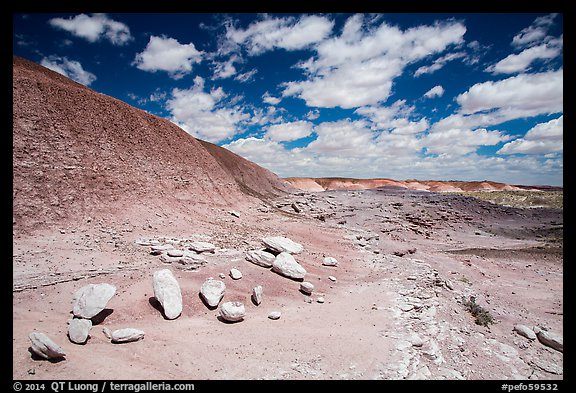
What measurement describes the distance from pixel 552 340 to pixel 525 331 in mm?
576

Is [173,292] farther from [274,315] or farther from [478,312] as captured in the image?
[478,312]

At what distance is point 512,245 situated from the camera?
20.1 metres

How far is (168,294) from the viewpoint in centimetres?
708

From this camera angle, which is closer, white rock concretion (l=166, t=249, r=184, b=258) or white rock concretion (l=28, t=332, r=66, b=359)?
white rock concretion (l=28, t=332, r=66, b=359)

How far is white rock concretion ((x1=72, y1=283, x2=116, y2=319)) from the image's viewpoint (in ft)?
19.9

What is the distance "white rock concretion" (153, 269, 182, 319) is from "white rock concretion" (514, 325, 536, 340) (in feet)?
29.3

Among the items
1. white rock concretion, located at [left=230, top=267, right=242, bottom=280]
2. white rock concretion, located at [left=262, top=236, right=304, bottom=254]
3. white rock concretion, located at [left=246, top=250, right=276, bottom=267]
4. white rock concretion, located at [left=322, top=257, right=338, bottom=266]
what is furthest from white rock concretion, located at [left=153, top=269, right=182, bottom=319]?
white rock concretion, located at [left=322, top=257, right=338, bottom=266]

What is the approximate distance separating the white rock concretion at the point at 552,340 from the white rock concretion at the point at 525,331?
0.16 meters

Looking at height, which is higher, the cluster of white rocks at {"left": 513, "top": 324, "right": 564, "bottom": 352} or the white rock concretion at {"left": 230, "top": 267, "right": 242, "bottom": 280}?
the white rock concretion at {"left": 230, "top": 267, "right": 242, "bottom": 280}

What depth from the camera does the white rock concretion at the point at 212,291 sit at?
7.45 metres

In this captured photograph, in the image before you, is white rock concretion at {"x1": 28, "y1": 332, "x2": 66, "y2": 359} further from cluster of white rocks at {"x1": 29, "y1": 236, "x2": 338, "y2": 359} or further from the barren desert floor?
the barren desert floor
